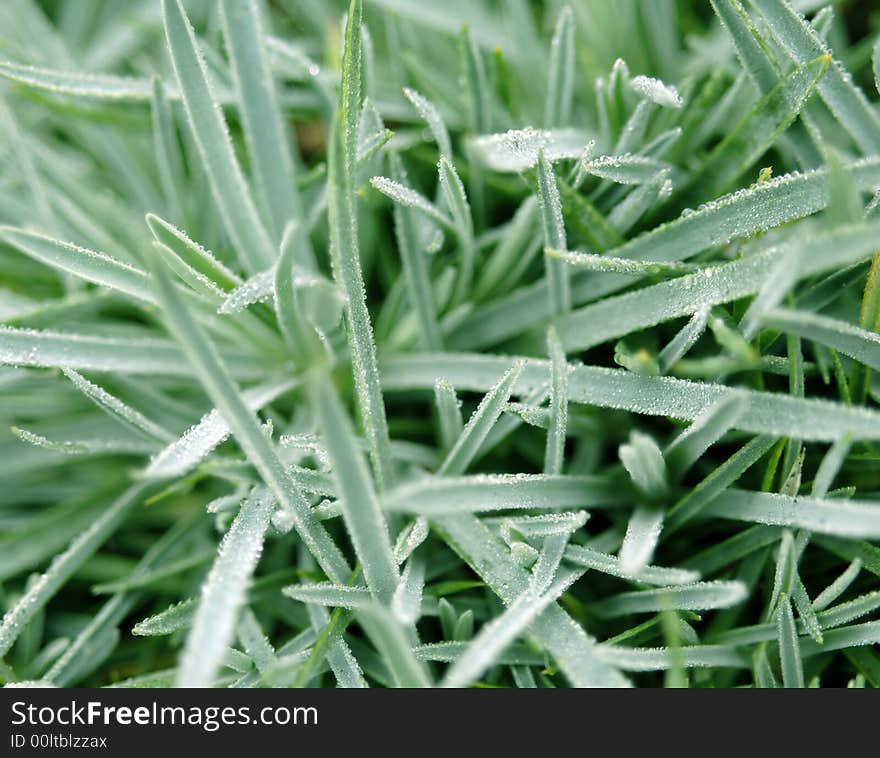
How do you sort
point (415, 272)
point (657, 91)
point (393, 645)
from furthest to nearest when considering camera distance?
point (415, 272) → point (657, 91) → point (393, 645)

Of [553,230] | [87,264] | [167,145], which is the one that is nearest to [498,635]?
[553,230]

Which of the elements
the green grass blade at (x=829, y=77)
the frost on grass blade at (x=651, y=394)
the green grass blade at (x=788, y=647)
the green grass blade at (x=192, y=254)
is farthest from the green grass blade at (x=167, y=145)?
the green grass blade at (x=788, y=647)

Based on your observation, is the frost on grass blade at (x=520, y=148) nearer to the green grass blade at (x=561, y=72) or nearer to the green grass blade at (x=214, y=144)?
the green grass blade at (x=561, y=72)

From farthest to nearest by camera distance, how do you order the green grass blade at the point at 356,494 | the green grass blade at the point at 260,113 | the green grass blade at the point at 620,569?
the green grass blade at the point at 260,113 → the green grass blade at the point at 620,569 → the green grass blade at the point at 356,494

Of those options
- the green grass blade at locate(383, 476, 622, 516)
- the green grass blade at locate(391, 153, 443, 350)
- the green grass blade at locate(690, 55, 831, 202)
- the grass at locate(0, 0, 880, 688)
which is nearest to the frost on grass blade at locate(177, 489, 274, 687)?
the grass at locate(0, 0, 880, 688)

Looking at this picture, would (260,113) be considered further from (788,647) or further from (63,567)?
(788,647)

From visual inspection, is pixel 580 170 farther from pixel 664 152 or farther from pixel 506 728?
pixel 506 728

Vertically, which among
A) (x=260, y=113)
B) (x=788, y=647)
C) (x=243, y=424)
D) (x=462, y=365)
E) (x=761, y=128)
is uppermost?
(x=260, y=113)

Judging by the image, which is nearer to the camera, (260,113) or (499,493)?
(499,493)

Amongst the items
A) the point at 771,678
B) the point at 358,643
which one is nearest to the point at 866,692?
the point at 771,678

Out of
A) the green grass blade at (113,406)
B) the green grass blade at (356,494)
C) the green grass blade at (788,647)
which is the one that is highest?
the green grass blade at (113,406)
